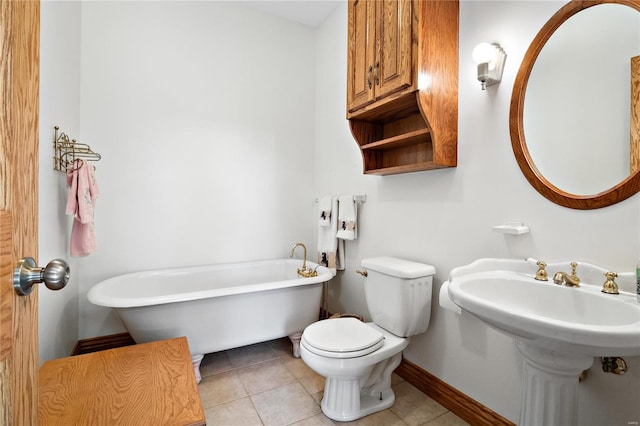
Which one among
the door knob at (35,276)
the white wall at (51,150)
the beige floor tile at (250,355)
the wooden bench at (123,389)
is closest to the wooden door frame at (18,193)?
the door knob at (35,276)

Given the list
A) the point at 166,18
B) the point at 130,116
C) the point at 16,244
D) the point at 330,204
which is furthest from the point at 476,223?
the point at 166,18

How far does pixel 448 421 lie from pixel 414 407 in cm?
19

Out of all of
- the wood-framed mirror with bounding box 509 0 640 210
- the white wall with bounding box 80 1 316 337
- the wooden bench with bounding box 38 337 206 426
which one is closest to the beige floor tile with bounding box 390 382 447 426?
the wooden bench with bounding box 38 337 206 426

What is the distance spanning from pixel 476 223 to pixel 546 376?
2.47 ft

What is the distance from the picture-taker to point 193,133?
270 centimetres

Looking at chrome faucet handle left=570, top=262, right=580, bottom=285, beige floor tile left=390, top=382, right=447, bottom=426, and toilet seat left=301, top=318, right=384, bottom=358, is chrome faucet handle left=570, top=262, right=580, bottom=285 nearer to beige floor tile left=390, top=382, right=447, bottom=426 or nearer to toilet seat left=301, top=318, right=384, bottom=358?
toilet seat left=301, top=318, right=384, bottom=358

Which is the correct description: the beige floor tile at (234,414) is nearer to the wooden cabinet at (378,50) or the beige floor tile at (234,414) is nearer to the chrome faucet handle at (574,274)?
the chrome faucet handle at (574,274)

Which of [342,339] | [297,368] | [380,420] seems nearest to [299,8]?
[342,339]

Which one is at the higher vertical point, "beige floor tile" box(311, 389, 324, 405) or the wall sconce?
the wall sconce

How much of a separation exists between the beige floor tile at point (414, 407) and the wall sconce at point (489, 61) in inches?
70.2

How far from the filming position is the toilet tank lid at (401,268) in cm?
173

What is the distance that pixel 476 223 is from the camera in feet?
5.39

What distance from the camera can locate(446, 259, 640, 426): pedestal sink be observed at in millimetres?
855

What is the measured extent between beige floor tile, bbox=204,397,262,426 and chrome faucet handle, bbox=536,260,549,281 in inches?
60.3
